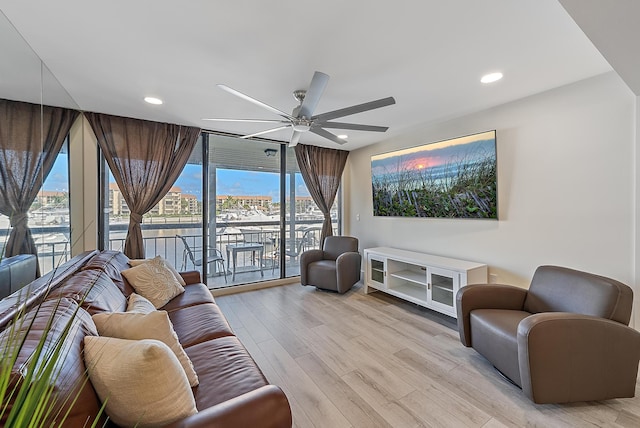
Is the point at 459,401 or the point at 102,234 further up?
the point at 102,234

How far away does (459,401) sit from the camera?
6.00 feet

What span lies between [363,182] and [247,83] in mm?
2922

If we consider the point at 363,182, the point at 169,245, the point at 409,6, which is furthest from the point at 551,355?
the point at 169,245

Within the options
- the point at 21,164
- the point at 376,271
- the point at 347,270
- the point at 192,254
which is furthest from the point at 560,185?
the point at 21,164

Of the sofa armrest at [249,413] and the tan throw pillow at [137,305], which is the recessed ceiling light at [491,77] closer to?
the sofa armrest at [249,413]

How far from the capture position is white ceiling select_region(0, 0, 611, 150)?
60.9 inches

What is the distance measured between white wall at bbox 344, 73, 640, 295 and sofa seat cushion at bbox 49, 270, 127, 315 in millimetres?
3100

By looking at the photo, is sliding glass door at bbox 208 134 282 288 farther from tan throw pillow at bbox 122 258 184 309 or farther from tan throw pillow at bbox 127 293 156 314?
tan throw pillow at bbox 127 293 156 314

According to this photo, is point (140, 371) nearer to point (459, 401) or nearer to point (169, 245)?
point (459, 401)

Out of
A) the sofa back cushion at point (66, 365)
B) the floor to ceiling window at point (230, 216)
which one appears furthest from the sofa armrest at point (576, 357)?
the floor to ceiling window at point (230, 216)

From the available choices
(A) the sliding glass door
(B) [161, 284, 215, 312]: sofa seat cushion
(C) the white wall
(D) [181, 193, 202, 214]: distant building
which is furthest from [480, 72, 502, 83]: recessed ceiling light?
(D) [181, 193, 202, 214]: distant building

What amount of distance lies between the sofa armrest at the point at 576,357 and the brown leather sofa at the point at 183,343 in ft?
5.35

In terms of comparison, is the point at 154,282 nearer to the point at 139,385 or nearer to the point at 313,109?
the point at 139,385

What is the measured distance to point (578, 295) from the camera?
202cm
